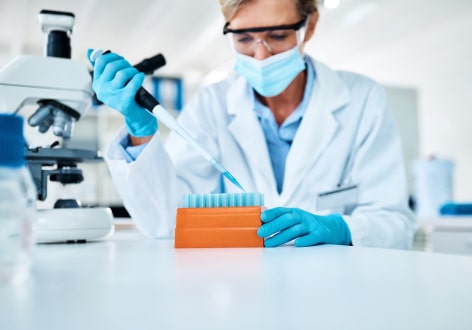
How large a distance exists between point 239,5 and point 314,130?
1.56 feet

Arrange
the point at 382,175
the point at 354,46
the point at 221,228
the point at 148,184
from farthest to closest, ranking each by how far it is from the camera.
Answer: the point at 354,46, the point at 382,175, the point at 148,184, the point at 221,228

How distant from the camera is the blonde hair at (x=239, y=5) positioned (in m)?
1.45

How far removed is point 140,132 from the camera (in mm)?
1175

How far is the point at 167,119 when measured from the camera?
93cm

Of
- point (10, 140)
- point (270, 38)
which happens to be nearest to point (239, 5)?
point (270, 38)

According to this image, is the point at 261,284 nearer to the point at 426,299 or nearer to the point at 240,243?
the point at 426,299

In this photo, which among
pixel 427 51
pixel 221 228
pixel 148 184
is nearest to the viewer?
pixel 221 228

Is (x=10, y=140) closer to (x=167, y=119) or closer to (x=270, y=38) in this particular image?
(x=167, y=119)

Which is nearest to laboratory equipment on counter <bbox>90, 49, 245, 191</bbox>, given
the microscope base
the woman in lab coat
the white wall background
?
the woman in lab coat

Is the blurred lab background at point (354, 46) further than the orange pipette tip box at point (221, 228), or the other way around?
the blurred lab background at point (354, 46)

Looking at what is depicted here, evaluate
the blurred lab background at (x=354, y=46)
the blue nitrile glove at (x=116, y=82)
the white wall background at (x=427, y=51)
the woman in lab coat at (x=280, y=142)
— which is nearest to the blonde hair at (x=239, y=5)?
the woman in lab coat at (x=280, y=142)

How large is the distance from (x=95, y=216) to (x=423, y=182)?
11.0ft

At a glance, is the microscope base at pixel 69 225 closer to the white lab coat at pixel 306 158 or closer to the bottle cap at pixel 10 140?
the white lab coat at pixel 306 158

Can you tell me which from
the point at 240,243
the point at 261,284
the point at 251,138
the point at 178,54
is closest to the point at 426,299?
the point at 261,284
